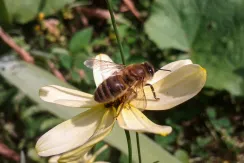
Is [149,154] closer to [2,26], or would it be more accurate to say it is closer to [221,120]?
[221,120]

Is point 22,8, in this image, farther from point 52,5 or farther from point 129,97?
point 129,97

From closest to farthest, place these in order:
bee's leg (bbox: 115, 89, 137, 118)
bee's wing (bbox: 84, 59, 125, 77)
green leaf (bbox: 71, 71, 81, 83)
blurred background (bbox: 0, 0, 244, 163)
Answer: bee's leg (bbox: 115, 89, 137, 118) < bee's wing (bbox: 84, 59, 125, 77) < green leaf (bbox: 71, 71, 81, 83) < blurred background (bbox: 0, 0, 244, 163)

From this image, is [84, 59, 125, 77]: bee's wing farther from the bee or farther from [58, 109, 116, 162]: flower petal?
[58, 109, 116, 162]: flower petal

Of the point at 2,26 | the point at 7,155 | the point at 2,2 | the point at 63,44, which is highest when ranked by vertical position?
the point at 2,2

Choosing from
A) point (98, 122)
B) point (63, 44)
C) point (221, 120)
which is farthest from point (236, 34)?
point (98, 122)

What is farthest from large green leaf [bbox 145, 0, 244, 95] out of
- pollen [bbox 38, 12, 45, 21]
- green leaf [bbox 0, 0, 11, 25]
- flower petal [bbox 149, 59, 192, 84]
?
flower petal [bbox 149, 59, 192, 84]

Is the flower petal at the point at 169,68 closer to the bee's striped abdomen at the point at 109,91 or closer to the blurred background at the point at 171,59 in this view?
the bee's striped abdomen at the point at 109,91

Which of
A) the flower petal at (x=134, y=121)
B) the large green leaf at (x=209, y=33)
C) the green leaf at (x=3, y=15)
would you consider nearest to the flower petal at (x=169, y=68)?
the flower petal at (x=134, y=121)
